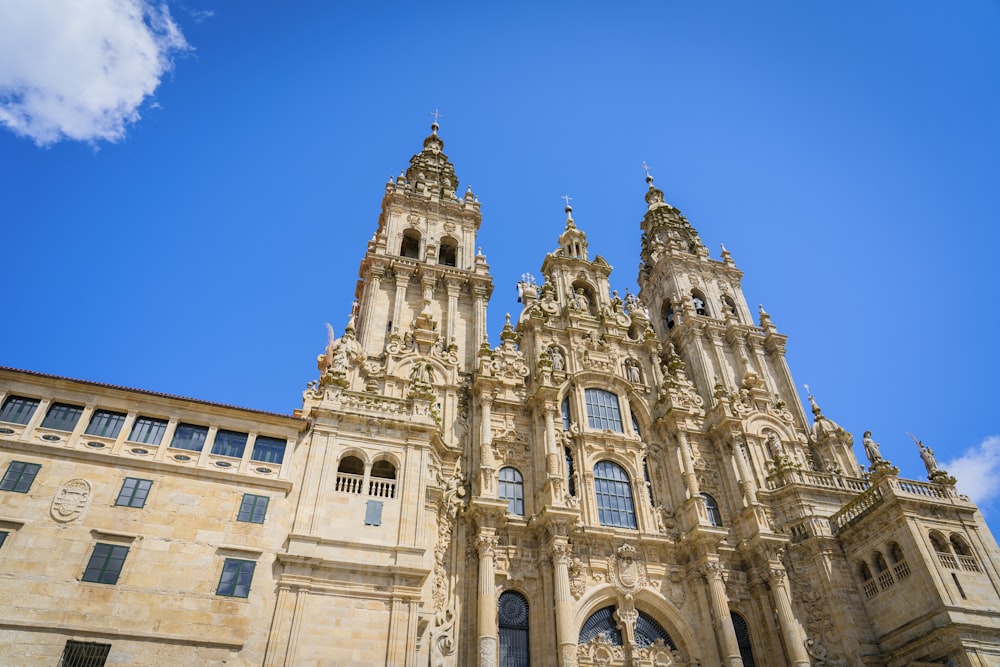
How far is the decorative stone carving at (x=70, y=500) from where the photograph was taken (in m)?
16.9

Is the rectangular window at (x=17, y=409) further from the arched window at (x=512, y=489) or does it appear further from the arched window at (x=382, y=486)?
the arched window at (x=512, y=489)

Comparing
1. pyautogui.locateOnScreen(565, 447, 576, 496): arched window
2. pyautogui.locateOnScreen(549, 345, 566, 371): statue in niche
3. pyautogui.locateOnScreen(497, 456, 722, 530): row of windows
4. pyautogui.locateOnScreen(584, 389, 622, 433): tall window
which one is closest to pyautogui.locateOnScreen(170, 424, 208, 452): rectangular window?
pyautogui.locateOnScreen(497, 456, 722, 530): row of windows

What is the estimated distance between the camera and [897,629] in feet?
76.5

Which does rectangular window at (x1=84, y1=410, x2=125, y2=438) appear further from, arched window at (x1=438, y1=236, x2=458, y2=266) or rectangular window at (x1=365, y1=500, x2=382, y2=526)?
arched window at (x1=438, y1=236, x2=458, y2=266)

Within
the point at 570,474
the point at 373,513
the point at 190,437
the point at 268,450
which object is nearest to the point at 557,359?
the point at 570,474

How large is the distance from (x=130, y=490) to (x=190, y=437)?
222 cm

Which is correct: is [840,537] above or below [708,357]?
below

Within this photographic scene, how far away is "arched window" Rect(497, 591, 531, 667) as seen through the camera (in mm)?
22984

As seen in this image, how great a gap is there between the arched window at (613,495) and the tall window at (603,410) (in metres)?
1.94

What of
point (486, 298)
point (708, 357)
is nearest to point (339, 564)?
point (486, 298)

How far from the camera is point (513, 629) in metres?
23.6

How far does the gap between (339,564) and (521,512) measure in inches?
399

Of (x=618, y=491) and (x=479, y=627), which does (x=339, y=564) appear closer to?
(x=479, y=627)

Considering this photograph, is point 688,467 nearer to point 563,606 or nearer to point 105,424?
point 563,606
